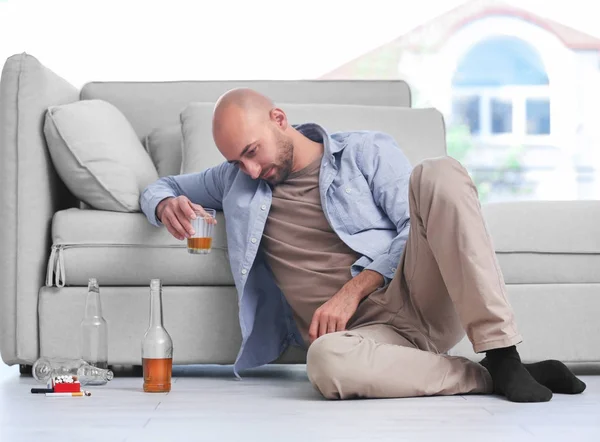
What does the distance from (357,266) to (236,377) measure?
555mm

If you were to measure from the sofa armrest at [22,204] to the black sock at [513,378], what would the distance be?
1295 millimetres

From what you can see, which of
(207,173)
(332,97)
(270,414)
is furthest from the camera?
(332,97)

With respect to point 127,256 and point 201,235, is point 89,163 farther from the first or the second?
point 201,235

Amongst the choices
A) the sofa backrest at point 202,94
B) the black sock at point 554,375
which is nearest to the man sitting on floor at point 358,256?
the black sock at point 554,375

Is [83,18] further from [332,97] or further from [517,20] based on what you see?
[517,20]

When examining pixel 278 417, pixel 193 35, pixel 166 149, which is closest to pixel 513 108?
pixel 193 35

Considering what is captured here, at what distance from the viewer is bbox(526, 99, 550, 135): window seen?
6336 millimetres

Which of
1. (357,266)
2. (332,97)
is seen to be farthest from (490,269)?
(332,97)

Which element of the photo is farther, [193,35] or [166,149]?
[193,35]

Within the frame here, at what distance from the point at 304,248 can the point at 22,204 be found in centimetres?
82

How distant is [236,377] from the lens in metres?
2.52

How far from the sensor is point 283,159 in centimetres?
228

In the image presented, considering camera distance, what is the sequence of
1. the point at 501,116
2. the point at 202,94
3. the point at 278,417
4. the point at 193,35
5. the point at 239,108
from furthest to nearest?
the point at 501,116 < the point at 193,35 < the point at 202,94 < the point at 239,108 < the point at 278,417

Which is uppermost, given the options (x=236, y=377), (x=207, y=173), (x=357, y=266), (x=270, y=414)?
(x=207, y=173)
